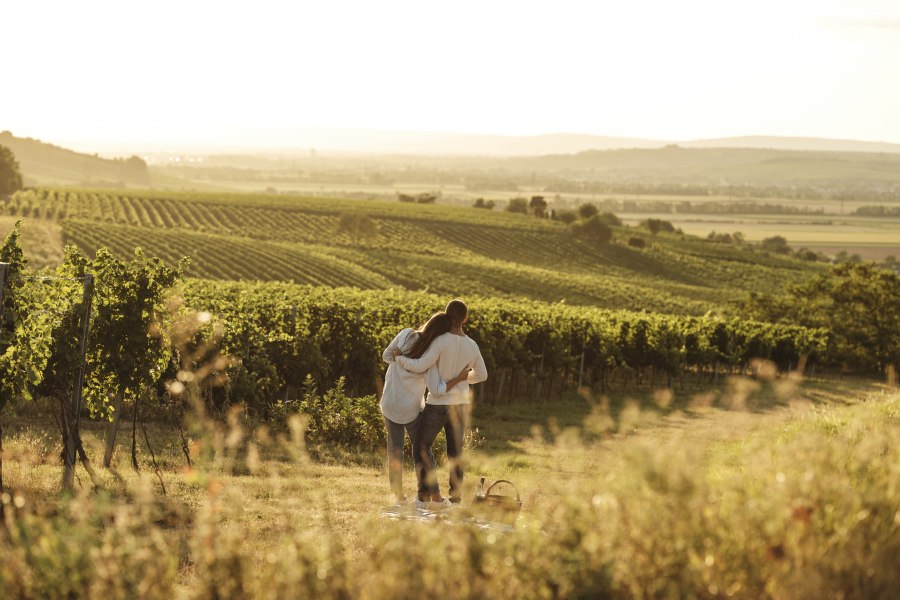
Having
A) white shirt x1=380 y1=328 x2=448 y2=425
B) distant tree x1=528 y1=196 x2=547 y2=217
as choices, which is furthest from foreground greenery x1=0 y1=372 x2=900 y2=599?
distant tree x1=528 y1=196 x2=547 y2=217

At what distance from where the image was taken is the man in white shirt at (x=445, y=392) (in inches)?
334

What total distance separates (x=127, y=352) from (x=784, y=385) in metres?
7.04

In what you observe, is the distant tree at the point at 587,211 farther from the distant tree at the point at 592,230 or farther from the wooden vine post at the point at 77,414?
the wooden vine post at the point at 77,414

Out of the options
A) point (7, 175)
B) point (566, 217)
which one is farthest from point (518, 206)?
point (7, 175)

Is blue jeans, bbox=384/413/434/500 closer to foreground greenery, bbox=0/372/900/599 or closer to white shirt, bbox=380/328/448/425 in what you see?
white shirt, bbox=380/328/448/425

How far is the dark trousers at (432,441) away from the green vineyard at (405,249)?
5093cm

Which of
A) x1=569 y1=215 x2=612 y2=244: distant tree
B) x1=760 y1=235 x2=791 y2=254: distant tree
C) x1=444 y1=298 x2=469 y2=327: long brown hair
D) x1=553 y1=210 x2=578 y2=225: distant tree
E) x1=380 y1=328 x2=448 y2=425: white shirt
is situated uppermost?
x1=444 y1=298 x2=469 y2=327: long brown hair

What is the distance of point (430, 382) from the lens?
8531 mm

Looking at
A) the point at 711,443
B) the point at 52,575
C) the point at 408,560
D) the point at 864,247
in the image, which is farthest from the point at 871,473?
the point at 864,247

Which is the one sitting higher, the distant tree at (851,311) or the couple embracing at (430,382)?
the couple embracing at (430,382)

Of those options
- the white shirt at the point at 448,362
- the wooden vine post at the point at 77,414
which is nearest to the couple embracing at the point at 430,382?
the white shirt at the point at 448,362

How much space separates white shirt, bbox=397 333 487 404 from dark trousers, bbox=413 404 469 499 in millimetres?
100

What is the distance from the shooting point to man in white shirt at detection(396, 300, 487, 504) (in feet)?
27.8

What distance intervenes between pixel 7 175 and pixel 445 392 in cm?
10499
